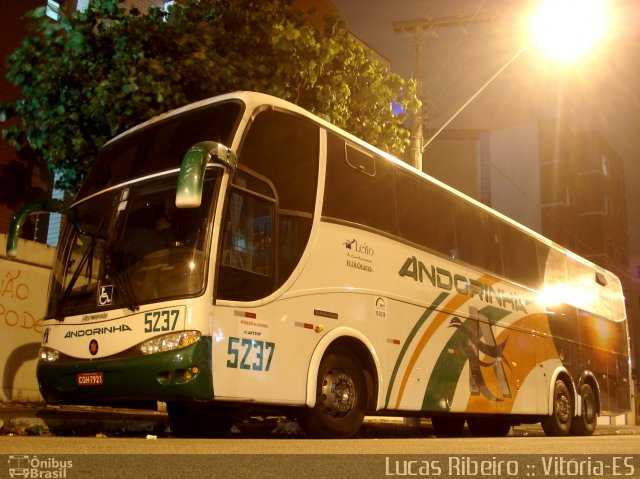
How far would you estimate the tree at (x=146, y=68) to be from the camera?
1084 cm

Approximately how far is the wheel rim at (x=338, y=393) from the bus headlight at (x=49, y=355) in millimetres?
2961

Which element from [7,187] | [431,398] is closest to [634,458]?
[431,398]

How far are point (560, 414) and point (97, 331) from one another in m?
9.44

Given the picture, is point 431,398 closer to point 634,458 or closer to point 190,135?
point 634,458

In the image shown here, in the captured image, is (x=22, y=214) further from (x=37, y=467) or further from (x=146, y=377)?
(x=37, y=467)

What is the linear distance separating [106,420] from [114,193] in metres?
2.87

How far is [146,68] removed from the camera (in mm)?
11000

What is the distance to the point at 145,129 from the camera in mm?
8734

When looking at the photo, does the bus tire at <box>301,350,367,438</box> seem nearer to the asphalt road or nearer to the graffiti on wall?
the asphalt road

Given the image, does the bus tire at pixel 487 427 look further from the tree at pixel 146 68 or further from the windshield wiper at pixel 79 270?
the windshield wiper at pixel 79 270

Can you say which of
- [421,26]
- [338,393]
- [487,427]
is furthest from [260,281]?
[421,26]

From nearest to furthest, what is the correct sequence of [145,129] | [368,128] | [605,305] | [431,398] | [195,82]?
1. [145,129]
2. [431,398]
3. [195,82]
4. [368,128]
5. [605,305]

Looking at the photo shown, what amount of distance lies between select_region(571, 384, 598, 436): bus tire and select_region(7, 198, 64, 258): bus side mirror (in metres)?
10.5

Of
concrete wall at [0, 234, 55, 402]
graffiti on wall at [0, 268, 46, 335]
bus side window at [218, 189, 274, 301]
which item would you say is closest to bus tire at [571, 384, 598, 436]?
bus side window at [218, 189, 274, 301]
